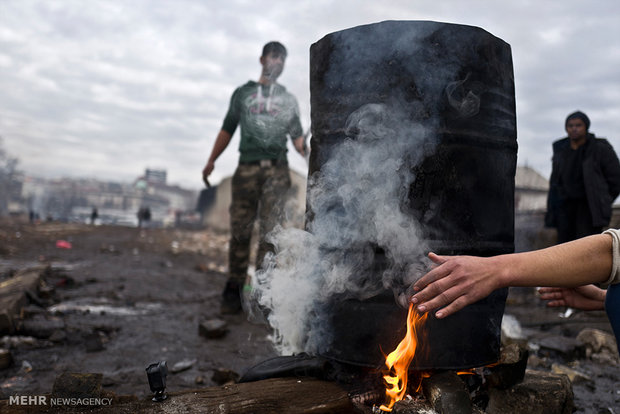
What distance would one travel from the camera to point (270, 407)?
1568 millimetres

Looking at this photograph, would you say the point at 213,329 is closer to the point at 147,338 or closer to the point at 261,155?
the point at 147,338

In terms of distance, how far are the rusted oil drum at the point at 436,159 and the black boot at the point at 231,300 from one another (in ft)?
7.71

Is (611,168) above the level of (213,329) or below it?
above

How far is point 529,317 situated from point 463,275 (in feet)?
13.8

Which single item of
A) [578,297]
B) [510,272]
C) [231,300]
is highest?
[510,272]

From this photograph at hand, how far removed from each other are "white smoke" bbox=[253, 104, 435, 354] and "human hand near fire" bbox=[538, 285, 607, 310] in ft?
2.01

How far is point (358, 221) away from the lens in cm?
192

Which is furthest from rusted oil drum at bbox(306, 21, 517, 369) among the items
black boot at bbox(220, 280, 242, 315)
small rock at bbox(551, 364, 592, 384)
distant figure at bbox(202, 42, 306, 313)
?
black boot at bbox(220, 280, 242, 315)

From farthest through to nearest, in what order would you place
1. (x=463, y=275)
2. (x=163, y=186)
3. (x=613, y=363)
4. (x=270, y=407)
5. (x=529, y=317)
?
(x=163, y=186) → (x=529, y=317) → (x=613, y=363) → (x=270, y=407) → (x=463, y=275)

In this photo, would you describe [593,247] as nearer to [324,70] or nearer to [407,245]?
[407,245]

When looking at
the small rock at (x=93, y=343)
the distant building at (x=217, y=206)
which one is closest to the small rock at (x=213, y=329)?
the small rock at (x=93, y=343)

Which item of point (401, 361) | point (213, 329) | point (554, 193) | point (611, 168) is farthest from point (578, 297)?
point (554, 193)

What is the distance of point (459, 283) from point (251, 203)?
3041mm

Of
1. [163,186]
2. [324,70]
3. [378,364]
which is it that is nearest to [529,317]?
[378,364]
